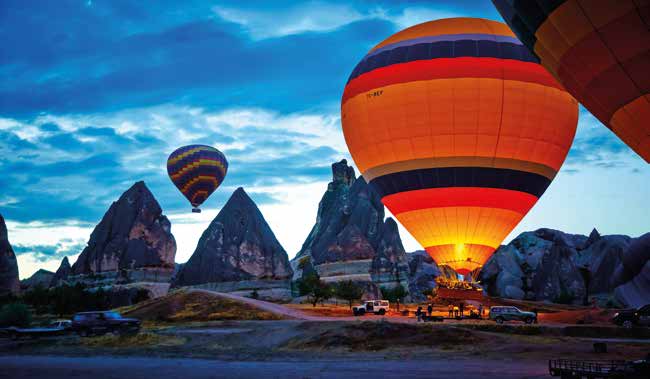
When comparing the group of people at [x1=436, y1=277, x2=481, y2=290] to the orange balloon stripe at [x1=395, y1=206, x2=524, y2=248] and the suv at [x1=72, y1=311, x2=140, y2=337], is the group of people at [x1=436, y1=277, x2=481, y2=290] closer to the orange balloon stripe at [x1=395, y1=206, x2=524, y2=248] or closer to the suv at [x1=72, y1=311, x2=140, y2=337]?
the orange balloon stripe at [x1=395, y1=206, x2=524, y2=248]

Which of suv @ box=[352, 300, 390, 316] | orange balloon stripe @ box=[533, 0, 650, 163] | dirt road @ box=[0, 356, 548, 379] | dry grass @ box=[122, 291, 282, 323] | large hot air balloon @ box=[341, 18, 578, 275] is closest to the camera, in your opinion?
orange balloon stripe @ box=[533, 0, 650, 163]

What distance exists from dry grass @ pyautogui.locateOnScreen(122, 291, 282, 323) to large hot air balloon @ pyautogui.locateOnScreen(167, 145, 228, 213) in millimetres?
37882

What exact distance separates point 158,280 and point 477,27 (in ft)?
→ 209

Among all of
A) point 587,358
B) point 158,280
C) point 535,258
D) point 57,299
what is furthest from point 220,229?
point 587,358

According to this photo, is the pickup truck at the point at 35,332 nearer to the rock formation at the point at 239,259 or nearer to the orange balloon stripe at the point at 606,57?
the orange balloon stripe at the point at 606,57

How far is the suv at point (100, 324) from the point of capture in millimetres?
32719

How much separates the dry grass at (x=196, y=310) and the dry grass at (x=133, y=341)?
15.6 meters

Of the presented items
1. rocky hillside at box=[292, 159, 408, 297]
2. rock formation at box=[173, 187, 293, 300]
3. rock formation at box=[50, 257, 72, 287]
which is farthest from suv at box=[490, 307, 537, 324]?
rock formation at box=[50, 257, 72, 287]

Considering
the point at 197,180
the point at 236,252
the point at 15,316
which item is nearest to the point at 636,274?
the point at 15,316

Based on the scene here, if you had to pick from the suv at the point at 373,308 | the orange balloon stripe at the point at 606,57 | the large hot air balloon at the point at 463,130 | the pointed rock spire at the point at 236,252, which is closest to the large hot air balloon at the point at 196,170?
the pointed rock spire at the point at 236,252

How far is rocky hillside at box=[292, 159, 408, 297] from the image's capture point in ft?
365

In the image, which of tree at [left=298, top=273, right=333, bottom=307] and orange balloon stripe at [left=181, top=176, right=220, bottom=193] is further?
orange balloon stripe at [left=181, top=176, right=220, bottom=193]

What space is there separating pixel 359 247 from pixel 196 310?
64789 mm

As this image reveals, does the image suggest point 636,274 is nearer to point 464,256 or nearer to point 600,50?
point 464,256
